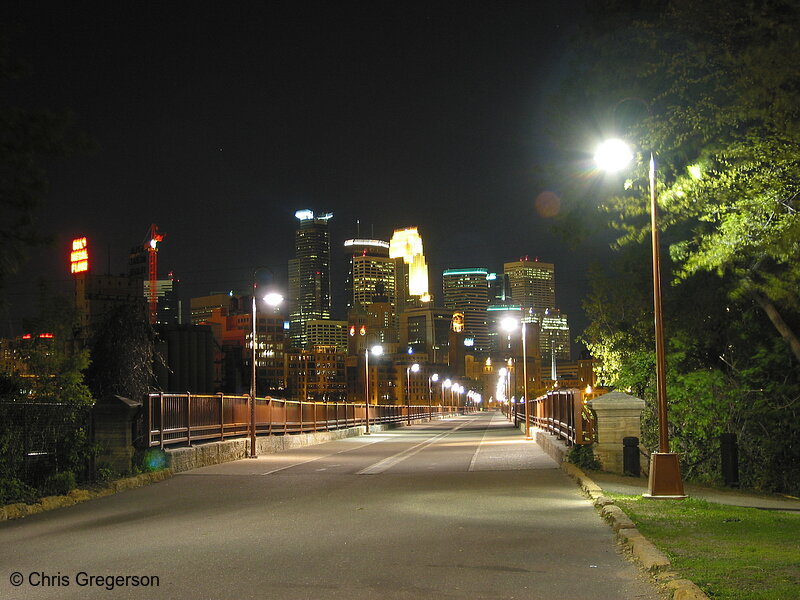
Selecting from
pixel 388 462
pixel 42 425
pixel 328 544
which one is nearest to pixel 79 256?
pixel 388 462

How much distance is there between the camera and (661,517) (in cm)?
1128

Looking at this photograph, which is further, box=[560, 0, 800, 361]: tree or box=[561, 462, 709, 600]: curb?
box=[560, 0, 800, 361]: tree

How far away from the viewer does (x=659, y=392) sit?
15.1 meters

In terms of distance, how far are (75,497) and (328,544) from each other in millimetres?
6603

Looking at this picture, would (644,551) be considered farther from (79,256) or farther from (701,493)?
(79,256)

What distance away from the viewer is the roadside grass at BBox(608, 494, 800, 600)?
22.5ft

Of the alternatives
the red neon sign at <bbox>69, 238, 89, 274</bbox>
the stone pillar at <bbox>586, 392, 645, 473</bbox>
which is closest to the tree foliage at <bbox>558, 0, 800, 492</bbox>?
the stone pillar at <bbox>586, 392, 645, 473</bbox>

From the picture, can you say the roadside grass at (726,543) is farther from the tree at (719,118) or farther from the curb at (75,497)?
the curb at (75,497)

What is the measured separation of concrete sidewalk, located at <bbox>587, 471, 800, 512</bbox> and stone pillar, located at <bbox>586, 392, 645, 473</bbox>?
0.66 m

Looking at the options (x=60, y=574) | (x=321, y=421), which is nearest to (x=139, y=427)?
(x=60, y=574)

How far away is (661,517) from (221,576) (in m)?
5.88

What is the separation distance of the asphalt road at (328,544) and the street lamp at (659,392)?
3.96ft

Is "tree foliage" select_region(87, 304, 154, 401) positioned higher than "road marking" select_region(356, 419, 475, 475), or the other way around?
"tree foliage" select_region(87, 304, 154, 401)

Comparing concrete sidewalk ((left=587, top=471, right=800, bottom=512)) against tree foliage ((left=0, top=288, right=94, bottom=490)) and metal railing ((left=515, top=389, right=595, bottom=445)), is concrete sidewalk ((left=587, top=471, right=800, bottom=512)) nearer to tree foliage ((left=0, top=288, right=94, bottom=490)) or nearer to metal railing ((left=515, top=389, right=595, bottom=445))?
Result: metal railing ((left=515, top=389, right=595, bottom=445))
